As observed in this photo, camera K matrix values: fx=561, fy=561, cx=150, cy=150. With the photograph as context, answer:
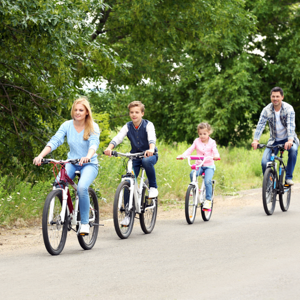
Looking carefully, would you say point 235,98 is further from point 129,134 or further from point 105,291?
Result: point 105,291

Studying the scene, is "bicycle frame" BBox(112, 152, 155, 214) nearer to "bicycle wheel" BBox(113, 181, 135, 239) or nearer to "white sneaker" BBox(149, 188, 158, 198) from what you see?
"bicycle wheel" BBox(113, 181, 135, 239)

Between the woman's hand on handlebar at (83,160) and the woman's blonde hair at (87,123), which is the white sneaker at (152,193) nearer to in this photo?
the woman's blonde hair at (87,123)

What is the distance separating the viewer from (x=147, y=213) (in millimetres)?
8531

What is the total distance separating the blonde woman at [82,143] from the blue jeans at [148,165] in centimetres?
110

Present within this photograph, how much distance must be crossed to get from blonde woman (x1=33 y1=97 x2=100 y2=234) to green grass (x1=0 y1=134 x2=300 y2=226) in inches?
87.4

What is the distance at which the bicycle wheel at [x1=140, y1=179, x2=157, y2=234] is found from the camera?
8.27 meters

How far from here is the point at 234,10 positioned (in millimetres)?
17891

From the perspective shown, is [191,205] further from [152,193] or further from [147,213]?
[152,193]

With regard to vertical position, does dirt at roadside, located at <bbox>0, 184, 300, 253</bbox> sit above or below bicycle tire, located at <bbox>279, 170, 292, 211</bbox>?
below

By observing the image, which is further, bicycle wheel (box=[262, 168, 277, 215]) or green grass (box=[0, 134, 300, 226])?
bicycle wheel (box=[262, 168, 277, 215])

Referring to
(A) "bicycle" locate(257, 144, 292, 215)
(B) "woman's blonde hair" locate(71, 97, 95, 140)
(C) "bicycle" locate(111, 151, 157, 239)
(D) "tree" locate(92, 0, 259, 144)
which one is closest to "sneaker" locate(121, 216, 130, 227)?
(C) "bicycle" locate(111, 151, 157, 239)

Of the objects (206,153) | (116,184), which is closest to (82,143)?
(206,153)

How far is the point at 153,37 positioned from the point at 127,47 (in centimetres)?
171

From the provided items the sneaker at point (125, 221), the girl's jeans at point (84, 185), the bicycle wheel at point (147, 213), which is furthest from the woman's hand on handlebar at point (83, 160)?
the bicycle wheel at point (147, 213)
